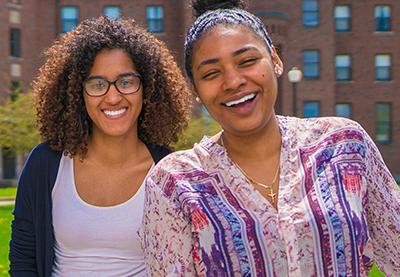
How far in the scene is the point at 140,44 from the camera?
4047 millimetres

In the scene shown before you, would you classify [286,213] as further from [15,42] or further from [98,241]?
[15,42]

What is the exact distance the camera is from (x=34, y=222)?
150 inches

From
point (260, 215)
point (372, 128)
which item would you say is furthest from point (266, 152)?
point (372, 128)

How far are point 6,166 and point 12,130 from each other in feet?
36.7

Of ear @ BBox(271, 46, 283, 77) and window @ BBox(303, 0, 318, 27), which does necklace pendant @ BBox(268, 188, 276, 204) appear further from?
window @ BBox(303, 0, 318, 27)

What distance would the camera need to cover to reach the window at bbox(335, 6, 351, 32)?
42500mm

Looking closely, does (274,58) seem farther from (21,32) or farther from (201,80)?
(21,32)

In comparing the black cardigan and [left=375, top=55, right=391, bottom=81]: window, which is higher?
[left=375, top=55, right=391, bottom=81]: window

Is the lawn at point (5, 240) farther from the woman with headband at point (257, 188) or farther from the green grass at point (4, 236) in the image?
the woman with headband at point (257, 188)

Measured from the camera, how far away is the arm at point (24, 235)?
151 inches

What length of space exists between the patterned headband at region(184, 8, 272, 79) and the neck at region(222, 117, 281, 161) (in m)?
0.29

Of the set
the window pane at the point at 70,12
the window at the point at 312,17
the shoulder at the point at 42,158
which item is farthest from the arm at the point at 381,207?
the window pane at the point at 70,12

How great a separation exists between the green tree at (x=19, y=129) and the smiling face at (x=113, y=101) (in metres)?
23.1

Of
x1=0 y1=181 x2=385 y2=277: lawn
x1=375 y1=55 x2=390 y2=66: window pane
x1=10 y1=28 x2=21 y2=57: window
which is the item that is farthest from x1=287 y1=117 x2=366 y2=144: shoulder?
x1=375 y1=55 x2=390 y2=66: window pane
